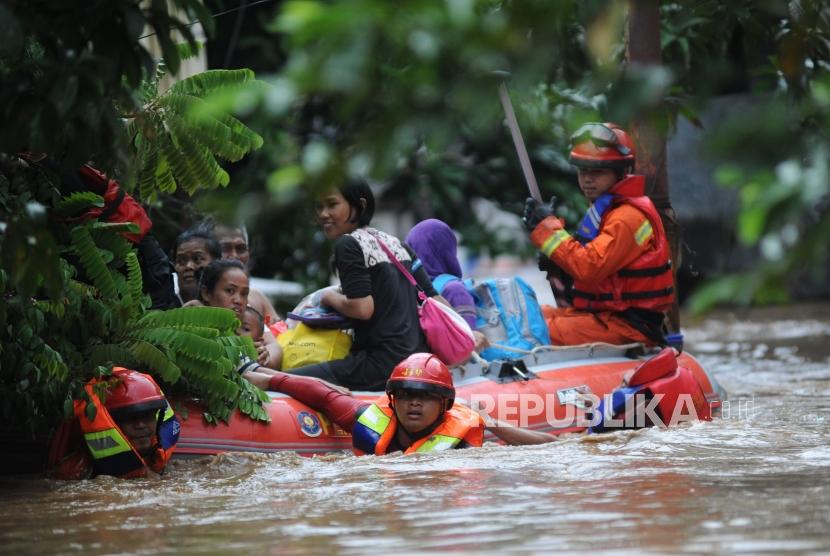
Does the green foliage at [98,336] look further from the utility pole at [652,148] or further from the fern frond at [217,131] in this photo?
the utility pole at [652,148]

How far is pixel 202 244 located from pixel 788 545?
5.27 m

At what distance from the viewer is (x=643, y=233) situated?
9.67m

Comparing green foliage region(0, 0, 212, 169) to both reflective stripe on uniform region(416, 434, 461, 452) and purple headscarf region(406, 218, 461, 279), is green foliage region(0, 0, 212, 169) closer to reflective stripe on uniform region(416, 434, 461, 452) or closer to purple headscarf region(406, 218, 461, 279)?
reflective stripe on uniform region(416, 434, 461, 452)

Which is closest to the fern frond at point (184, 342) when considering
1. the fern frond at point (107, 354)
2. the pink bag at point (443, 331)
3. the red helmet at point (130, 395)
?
the fern frond at point (107, 354)

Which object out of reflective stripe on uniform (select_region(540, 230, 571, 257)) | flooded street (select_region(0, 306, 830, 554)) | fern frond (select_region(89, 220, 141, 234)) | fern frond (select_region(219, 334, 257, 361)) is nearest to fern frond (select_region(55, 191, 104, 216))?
fern frond (select_region(89, 220, 141, 234))

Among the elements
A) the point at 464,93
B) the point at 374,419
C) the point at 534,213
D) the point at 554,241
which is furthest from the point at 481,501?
the point at 534,213

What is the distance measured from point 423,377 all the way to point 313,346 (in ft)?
4.36

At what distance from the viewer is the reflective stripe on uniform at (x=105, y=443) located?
709 cm

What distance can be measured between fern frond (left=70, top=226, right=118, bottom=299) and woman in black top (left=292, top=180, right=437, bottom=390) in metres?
1.64

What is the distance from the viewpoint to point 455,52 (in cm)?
342

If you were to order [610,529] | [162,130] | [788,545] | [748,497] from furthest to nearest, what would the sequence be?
[162,130] → [748,497] → [610,529] → [788,545]

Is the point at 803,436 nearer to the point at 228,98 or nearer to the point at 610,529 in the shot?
the point at 610,529

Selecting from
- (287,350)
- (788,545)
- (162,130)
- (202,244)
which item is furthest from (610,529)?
(202,244)

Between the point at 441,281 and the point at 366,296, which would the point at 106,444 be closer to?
the point at 366,296
